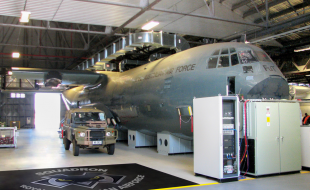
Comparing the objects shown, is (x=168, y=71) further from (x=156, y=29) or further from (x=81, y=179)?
(x=156, y=29)

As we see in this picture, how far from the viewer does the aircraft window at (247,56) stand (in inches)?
357

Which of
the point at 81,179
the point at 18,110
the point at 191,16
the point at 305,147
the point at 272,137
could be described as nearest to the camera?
the point at 81,179

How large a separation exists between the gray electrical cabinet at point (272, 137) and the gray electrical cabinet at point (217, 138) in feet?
2.00

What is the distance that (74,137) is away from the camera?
12078 millimetres

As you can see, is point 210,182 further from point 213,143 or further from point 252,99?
point 252,99

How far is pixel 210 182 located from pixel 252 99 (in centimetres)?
275

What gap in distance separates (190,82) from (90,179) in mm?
4740

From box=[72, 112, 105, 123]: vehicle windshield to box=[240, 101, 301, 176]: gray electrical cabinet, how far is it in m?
7.58

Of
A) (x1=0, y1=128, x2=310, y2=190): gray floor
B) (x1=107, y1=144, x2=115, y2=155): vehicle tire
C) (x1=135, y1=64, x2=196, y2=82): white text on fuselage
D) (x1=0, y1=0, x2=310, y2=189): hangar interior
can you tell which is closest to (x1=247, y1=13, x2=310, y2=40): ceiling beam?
(x1=0, y1=0, x2=310, y2=189): hangar interior

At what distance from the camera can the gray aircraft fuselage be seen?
8.80 m

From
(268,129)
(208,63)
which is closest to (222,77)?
(208,63)

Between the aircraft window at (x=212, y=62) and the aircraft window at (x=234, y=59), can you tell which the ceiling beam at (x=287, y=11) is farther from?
the aircraft window at (x=212, y=62)

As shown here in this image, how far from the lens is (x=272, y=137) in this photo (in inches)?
320

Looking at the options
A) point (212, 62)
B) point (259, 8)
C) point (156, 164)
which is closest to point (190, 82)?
point (212, 62)
